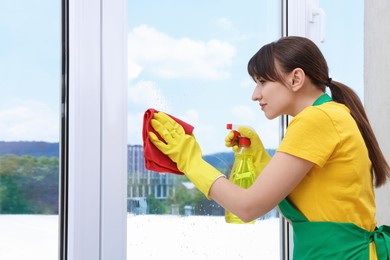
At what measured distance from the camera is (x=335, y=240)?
4.51 ft

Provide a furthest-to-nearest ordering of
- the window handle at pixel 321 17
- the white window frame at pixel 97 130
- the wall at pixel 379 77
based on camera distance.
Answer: the wall at pixel 379 77, the window handle at pixel 321 17, the white window frame at pixel 97 130

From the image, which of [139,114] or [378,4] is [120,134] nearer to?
[139,114]

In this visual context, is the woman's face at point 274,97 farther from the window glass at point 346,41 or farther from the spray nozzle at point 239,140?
the window glass at point 346,41

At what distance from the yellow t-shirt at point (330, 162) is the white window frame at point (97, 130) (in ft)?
1.56

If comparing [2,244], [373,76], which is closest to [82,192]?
[2,244]

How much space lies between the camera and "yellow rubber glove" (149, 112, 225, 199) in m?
1.40

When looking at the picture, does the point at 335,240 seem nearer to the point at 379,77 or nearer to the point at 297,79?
the point at 297,79

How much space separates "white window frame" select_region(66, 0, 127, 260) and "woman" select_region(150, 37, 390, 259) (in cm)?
21

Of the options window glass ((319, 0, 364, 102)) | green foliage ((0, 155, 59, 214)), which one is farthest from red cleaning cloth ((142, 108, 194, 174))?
window glass ((319, 0, 364, 102))

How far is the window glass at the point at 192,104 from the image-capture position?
5.57ft

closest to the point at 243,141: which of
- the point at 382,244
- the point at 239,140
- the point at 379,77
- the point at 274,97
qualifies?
the point at 239,140

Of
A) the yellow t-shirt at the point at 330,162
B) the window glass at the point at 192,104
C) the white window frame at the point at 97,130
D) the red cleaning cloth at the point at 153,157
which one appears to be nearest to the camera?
the yellow t-shirt at the point at 330,162

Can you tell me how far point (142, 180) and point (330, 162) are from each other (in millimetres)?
545

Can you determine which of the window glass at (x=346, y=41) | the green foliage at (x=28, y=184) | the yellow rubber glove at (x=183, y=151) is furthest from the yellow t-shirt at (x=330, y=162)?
the window glass at (x=346, y=41)
